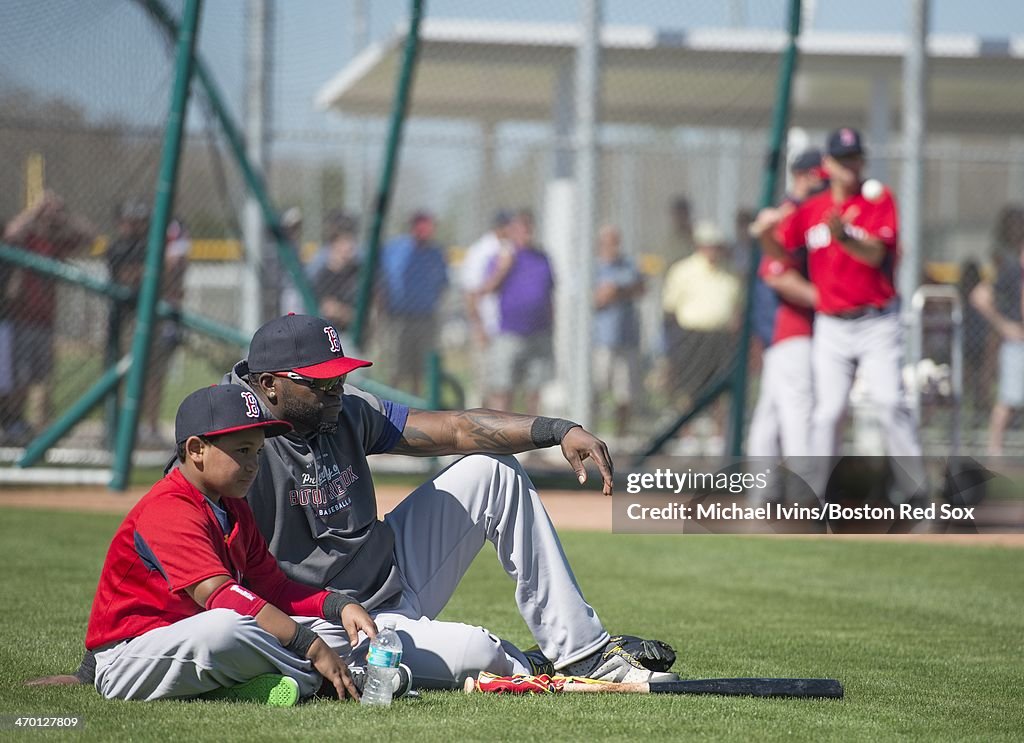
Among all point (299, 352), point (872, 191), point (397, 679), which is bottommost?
point (397, 679)

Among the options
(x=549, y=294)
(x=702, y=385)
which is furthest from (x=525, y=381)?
(x=702, y=385)

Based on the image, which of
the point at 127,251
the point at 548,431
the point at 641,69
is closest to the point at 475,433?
the point at 548,431

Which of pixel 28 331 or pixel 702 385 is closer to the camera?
pixel 28 331

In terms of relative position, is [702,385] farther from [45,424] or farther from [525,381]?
[45,424]

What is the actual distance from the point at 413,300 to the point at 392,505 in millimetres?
3075

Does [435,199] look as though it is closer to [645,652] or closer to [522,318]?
[522,318]

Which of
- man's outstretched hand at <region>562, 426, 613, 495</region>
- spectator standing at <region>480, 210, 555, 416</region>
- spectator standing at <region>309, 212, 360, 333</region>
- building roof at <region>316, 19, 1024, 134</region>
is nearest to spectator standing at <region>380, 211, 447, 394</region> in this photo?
spectator standing at <region>309, 212, 360, 333</region>

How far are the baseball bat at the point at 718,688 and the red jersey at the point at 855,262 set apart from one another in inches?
199

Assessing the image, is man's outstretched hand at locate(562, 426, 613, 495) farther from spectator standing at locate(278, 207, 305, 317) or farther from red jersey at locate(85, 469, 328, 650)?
spectator standing at locate(278, 207, 305, 317)

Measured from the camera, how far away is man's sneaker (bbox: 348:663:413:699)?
4438mm

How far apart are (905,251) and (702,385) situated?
2140 mm

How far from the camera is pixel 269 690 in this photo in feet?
14.5

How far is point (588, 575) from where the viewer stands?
7863 millimetres

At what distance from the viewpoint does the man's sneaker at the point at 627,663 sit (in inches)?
188
